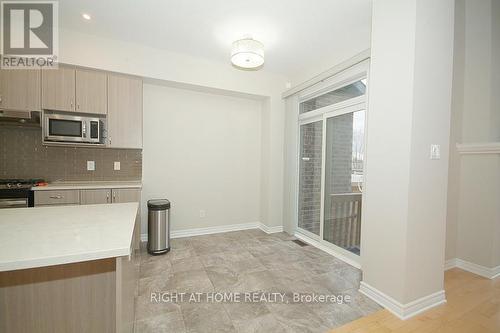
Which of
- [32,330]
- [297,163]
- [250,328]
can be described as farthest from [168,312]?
[297,163]

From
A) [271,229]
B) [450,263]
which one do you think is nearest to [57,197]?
[271,229]

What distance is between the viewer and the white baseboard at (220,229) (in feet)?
12.2

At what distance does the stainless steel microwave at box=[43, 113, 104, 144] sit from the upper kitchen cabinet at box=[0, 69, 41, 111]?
22 centimetres

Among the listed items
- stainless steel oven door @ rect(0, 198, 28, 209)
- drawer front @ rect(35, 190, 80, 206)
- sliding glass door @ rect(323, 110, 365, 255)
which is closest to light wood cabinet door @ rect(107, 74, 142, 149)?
drawer front @ rect(35, 190, 80, 206)

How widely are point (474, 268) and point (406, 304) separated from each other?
1.50 m

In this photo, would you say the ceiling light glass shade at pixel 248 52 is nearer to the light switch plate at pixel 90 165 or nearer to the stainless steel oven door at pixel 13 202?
the light switch plate at pixel 90 165

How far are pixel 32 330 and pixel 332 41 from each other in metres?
3.74

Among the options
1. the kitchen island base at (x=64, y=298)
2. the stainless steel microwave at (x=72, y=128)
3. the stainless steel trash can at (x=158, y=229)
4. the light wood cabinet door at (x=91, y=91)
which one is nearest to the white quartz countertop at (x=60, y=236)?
the kitchen island base at (x=64, y=298)

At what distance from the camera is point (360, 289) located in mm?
2213

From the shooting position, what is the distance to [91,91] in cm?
294

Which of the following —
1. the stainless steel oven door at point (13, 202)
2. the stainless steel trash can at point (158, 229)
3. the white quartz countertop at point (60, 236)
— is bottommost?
the stainless steel trash can at point (158, 229)

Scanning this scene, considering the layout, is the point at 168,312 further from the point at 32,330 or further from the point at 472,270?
the point at 472,270

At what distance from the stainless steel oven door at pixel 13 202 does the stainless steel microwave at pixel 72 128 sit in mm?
752

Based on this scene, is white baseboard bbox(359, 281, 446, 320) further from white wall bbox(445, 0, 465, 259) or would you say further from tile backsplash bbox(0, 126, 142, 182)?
tile backsplash bbox(0, 126, 142, 182)
